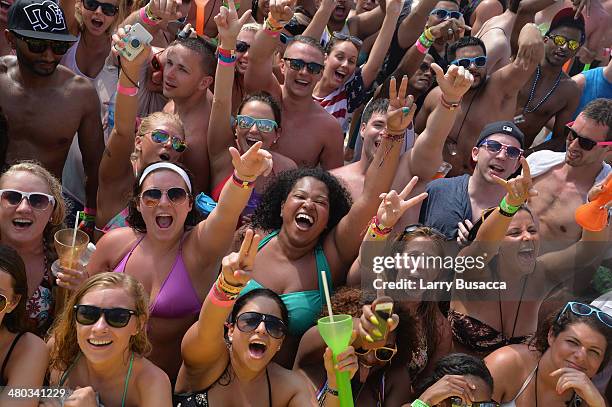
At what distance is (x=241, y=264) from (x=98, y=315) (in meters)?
0.56

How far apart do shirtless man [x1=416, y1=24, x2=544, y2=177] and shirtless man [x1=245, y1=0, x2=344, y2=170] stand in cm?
77

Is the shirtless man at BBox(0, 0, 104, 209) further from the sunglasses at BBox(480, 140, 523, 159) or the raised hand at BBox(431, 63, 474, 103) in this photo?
the sunglasses at BBox(480, 140, 523, 159)

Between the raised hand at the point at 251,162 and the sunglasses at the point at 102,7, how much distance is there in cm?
206

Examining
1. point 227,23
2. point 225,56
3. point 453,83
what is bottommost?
point 225,56

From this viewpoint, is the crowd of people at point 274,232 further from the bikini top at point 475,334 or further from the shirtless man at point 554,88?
the shirtless man at point 554,88

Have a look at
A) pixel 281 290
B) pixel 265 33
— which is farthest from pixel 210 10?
pixel 281 290

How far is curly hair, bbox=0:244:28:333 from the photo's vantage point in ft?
11.5

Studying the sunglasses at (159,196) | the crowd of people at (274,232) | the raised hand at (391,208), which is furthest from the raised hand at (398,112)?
the sunglasses at (159,196)

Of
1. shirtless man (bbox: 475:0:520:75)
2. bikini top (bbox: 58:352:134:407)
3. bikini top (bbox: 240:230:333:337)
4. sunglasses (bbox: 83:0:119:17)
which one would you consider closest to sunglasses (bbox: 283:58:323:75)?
sunglasses (bbox: 83:0:119:17)

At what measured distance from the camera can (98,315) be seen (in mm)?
3438

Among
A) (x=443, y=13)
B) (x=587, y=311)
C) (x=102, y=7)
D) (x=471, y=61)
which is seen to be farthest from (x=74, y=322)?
(x=443, y=13)

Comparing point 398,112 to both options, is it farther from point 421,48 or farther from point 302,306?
point 421,48

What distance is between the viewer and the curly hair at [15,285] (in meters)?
3.51

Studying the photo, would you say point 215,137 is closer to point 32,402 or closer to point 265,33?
point 265,33
